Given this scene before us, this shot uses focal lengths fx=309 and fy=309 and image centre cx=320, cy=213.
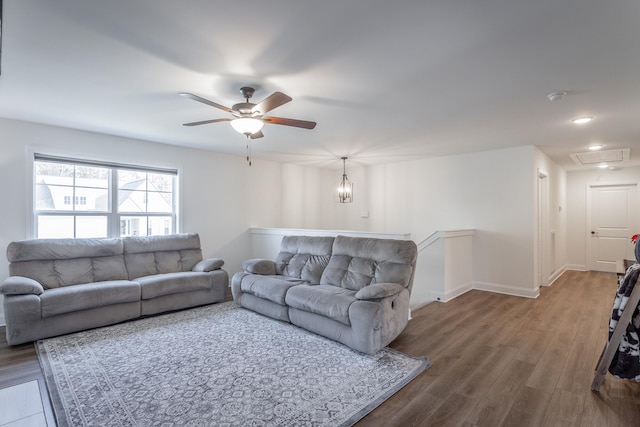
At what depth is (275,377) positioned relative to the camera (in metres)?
2.40

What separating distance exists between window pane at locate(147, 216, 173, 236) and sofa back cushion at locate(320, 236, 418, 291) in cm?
283

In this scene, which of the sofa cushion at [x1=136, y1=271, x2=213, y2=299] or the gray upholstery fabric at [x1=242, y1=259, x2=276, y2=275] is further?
the gray upholstery fabric at [x1=242, y1=259, x2=276, y2=275]

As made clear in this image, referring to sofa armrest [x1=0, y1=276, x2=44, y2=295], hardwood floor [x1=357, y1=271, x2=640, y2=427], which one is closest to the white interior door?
hardwood floor [x1=357, y1=271, x2=640, y2=427]

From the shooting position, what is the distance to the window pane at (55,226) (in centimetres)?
392

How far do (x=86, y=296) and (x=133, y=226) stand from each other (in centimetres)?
156

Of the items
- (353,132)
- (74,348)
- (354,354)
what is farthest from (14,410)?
(353,132)

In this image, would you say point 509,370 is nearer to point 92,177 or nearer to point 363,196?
point 363,196

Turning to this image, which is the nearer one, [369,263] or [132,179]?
[369,263]

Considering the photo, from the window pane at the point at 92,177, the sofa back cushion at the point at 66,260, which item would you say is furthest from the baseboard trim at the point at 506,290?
the window pane at the point at 92,177

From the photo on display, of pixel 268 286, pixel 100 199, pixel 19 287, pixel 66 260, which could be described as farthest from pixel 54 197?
pixel 268 286

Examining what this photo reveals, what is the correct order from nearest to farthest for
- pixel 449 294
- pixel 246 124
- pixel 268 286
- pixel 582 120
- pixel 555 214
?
1. pixel 246 124
2. pixel 582 120
3. pixel 268 286
4. pixel 449 294
5. pixel 555 214

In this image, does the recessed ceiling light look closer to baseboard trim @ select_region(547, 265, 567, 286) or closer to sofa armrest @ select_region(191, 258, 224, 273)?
baseboard trim @ select_region(547, 265, 567, 286)

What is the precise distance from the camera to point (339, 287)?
139 inches

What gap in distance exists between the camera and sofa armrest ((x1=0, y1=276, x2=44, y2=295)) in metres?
3.00
